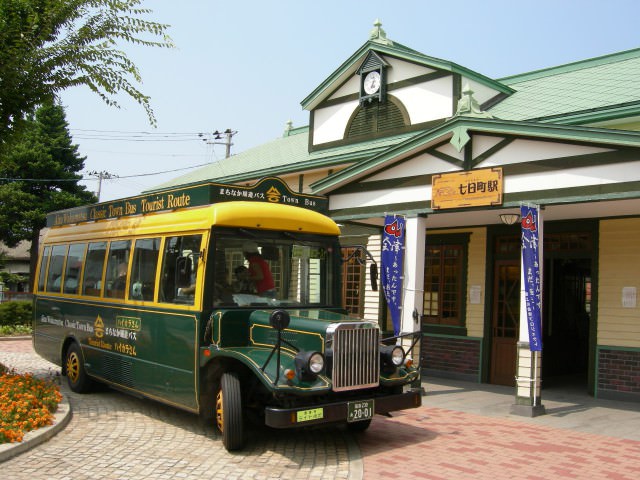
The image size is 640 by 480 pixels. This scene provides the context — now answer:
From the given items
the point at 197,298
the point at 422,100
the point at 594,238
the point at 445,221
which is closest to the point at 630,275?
the point at 594,238

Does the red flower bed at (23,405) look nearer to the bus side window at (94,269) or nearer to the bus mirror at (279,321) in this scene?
the bus side window at (94,269)

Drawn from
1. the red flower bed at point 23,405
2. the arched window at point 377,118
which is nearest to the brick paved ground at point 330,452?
the red flower bed at point 23,405

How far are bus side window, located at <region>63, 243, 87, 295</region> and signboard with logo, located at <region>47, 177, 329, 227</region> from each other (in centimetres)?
86

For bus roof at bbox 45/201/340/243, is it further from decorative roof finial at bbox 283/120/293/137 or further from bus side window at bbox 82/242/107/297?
decorative roof finial at bbox 283/120/293/137

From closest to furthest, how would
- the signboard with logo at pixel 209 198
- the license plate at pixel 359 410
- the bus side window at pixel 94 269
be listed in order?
the license plate at pixel 359 410 < the signboard with logo at pixel 209 198 < the bus side window at pixel 94 269

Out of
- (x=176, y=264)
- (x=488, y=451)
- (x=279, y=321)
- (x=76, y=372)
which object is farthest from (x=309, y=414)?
(x=76, y=372)

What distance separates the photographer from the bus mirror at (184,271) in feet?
23.7

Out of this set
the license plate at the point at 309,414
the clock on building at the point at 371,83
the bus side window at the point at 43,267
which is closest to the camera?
the license plate at the point at 309,414

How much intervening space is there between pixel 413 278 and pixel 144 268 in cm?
450

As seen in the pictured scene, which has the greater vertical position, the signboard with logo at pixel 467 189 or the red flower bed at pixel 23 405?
the signboard with logo at pixel 467 189

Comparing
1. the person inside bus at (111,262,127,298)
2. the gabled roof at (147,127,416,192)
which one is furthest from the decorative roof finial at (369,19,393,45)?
the person inside bus at (111,262,127,298)

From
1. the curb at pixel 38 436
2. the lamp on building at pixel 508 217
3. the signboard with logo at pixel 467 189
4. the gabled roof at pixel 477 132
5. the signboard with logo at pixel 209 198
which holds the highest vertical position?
the gabled roof at pixel 477 132

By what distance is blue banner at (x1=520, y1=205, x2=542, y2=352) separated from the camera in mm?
8906

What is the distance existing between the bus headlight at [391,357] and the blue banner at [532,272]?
8.98 feet
